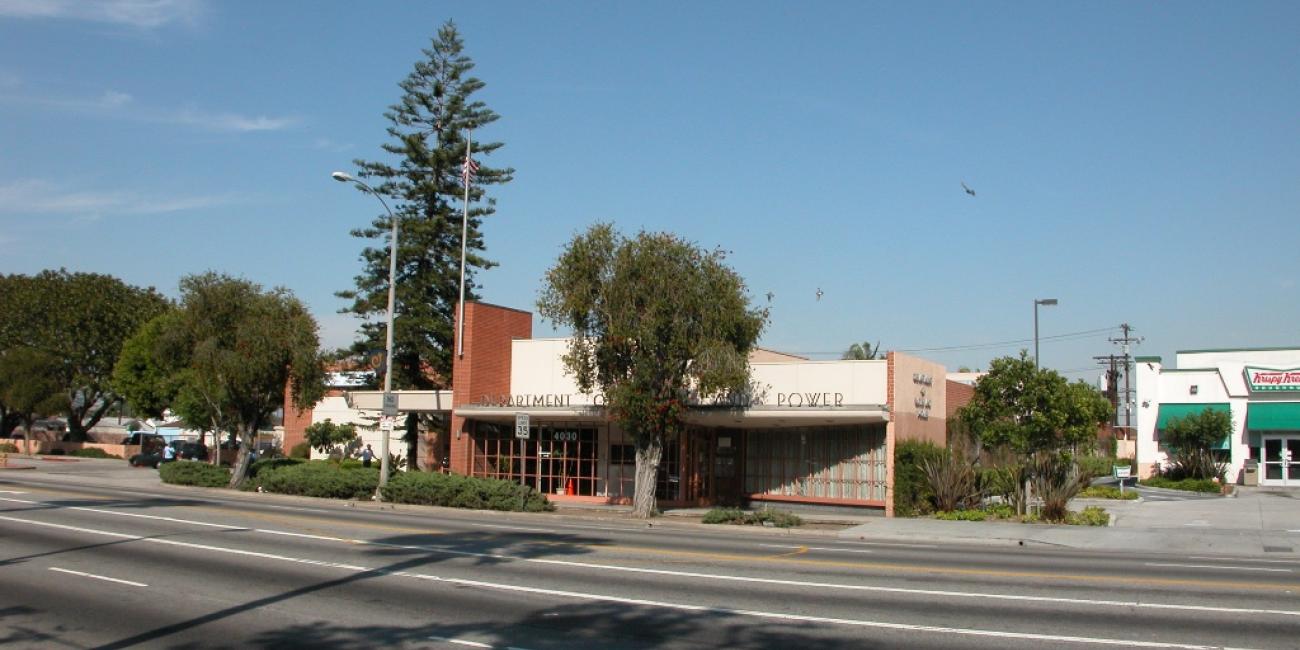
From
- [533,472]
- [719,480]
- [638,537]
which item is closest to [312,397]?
[533,472]

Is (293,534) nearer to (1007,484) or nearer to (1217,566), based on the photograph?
(1217,566)

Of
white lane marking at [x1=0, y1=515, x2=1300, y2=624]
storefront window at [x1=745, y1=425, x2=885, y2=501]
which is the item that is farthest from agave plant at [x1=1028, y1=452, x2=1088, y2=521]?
white lane marking at [x1=0, y1=515, x2=1300, y2=624]

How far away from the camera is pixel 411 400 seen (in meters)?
38.7

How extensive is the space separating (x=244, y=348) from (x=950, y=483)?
22453 mm

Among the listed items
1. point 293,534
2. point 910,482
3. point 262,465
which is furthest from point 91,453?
point 910,482

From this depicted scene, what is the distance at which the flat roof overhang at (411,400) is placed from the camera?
37.9 meters

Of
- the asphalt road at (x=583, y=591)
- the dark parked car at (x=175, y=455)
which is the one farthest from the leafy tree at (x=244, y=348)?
the dark parked car at (x=175, y=455)

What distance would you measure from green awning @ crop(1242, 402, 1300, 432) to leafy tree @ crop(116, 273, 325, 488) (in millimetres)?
37730

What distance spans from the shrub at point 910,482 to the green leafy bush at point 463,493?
975 centimetres

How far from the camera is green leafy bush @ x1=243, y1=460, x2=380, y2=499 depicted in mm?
33781

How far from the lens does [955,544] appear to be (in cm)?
2447

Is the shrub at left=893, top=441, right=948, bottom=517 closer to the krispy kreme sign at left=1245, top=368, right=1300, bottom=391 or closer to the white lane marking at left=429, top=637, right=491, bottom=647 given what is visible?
the white lane marking at left=429, top=637, right=491, bottom=647

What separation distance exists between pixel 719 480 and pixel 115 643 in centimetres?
2602

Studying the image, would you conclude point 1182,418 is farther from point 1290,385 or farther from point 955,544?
point 955,544
